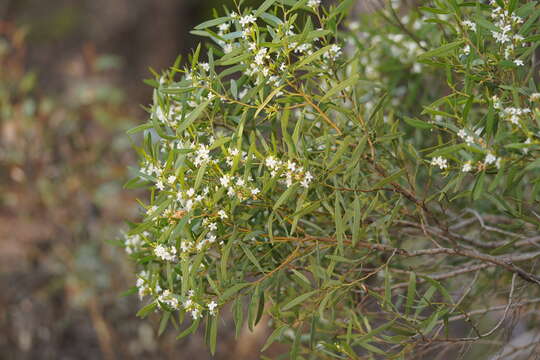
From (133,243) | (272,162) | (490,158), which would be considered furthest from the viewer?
(133,243)

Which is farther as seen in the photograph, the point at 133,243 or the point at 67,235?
the point at 67,235

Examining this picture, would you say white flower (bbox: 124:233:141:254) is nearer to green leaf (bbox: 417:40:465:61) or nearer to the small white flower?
the small white flower

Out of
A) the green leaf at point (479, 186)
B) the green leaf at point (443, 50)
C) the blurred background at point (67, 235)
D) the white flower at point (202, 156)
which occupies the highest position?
the green leaf at point (443, 50)

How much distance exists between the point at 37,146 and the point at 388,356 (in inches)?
90.1

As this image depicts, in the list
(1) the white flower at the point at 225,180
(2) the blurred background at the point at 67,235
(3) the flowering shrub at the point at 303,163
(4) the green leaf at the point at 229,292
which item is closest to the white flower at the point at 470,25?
(3) the flowering shrub at the point at 303,163

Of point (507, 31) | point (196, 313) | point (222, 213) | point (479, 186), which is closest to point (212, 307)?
point (196, 313)

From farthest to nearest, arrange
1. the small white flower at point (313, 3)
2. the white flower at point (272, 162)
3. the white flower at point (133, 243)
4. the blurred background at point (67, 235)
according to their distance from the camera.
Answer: the blurred background at point (67, 235) < the white flower at point (133, 243) < the small white flower at point (313, 3) < the white flower at point (272, 162)

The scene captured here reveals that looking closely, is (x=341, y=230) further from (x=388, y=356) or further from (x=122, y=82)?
(x=122, y=82)

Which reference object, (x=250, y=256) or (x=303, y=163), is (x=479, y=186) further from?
(x=250, y=256)

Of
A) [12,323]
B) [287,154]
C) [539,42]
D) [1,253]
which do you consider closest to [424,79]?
[539,42]

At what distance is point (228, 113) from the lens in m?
1.23

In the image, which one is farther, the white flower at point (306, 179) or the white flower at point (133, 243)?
the white flower at point (133, 243)

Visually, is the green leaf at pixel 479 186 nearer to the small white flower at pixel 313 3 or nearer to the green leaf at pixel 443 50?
the green leaf at pixel 443 50

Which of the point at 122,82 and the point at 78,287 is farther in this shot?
the point at 122,82
